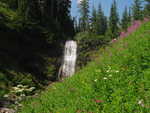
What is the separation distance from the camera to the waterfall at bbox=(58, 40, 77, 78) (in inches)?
1117

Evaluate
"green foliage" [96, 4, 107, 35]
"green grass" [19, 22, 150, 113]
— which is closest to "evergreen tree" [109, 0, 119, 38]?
"green foliage" [96, 4, 107, 35]

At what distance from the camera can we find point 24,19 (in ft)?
85.9

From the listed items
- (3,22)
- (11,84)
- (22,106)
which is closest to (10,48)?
(3,22)

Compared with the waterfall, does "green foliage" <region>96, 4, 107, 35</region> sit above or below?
above

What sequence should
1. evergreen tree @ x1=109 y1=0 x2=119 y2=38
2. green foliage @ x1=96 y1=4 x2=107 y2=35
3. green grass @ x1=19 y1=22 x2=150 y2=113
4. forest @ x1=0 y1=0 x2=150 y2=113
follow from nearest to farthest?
green grass @ x1=19 y1=22 x2=150 y2=113
forest @ x1=0 y1=0 x2=150 y2=113
evergreen tree @ x1=109 y1=0 x2=119 y2=38
green foliage @ x1=96 y1=4 x2=107 y2=35

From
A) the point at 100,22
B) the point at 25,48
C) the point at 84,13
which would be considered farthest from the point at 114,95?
the point at 100,22

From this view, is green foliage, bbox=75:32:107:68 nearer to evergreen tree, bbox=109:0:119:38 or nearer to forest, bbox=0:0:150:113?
forest, bbox=0:0:150:113

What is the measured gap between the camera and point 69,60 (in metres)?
30.4

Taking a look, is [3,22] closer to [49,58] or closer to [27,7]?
[27,7]

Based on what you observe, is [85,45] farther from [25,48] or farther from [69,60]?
[25,48]

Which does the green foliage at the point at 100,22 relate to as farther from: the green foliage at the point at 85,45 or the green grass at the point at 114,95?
the green grass at the point at 114,95

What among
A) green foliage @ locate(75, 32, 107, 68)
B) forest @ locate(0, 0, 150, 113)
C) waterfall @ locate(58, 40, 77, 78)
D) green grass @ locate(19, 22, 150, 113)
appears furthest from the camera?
green foliage @ locate(75, 32, 107, 68)

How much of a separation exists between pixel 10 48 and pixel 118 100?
21044 millimetres

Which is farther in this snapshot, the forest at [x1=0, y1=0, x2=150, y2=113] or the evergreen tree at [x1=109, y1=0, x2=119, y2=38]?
the evergreen tree at [x1=109, y1=0, x2=119, y2=38]
